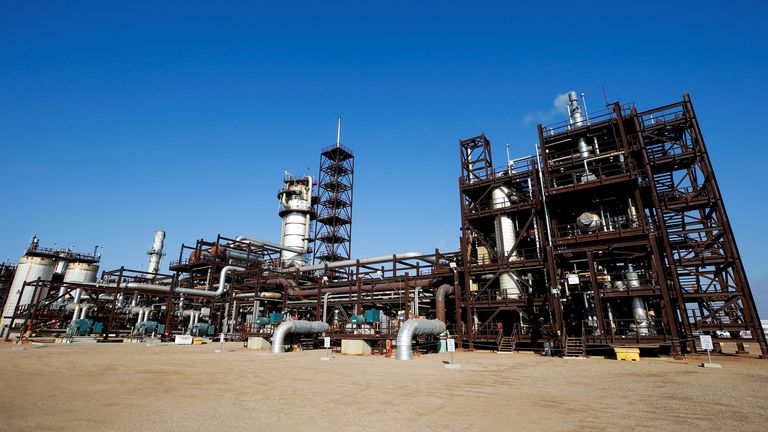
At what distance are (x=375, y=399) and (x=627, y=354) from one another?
17.5 meters

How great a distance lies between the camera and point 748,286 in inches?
867

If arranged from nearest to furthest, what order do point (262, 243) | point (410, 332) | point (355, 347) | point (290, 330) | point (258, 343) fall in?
point (410, 332), point (355, 347), point (290, 330), point (258, 343), point (262, 243)

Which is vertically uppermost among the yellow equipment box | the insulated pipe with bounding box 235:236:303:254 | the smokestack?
the smokestack

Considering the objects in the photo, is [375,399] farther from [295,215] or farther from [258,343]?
[295,215]

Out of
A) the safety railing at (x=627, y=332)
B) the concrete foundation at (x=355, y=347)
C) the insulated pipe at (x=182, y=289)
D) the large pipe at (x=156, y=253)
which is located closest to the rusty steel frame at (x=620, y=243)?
the safety railing at (x=627, y=332)

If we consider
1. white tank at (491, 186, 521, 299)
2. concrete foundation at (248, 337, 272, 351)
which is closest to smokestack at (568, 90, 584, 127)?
white tank at (491, 186, 521, 299)

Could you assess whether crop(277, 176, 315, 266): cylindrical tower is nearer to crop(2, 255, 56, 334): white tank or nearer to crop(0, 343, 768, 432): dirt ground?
crop(2, 255, 56, 334): white tank

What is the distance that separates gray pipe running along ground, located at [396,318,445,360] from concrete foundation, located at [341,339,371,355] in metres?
4.12

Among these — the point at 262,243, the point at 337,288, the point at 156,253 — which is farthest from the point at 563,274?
the point at 156,253

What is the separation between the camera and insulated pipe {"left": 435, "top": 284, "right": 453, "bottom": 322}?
2764 cm

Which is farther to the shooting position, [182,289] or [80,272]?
[80,272]

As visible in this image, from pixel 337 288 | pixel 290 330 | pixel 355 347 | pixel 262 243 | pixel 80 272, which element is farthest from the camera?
pixel 80 272

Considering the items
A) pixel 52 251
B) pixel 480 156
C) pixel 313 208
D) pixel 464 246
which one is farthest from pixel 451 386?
pixel 52 251

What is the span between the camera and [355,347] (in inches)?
988
